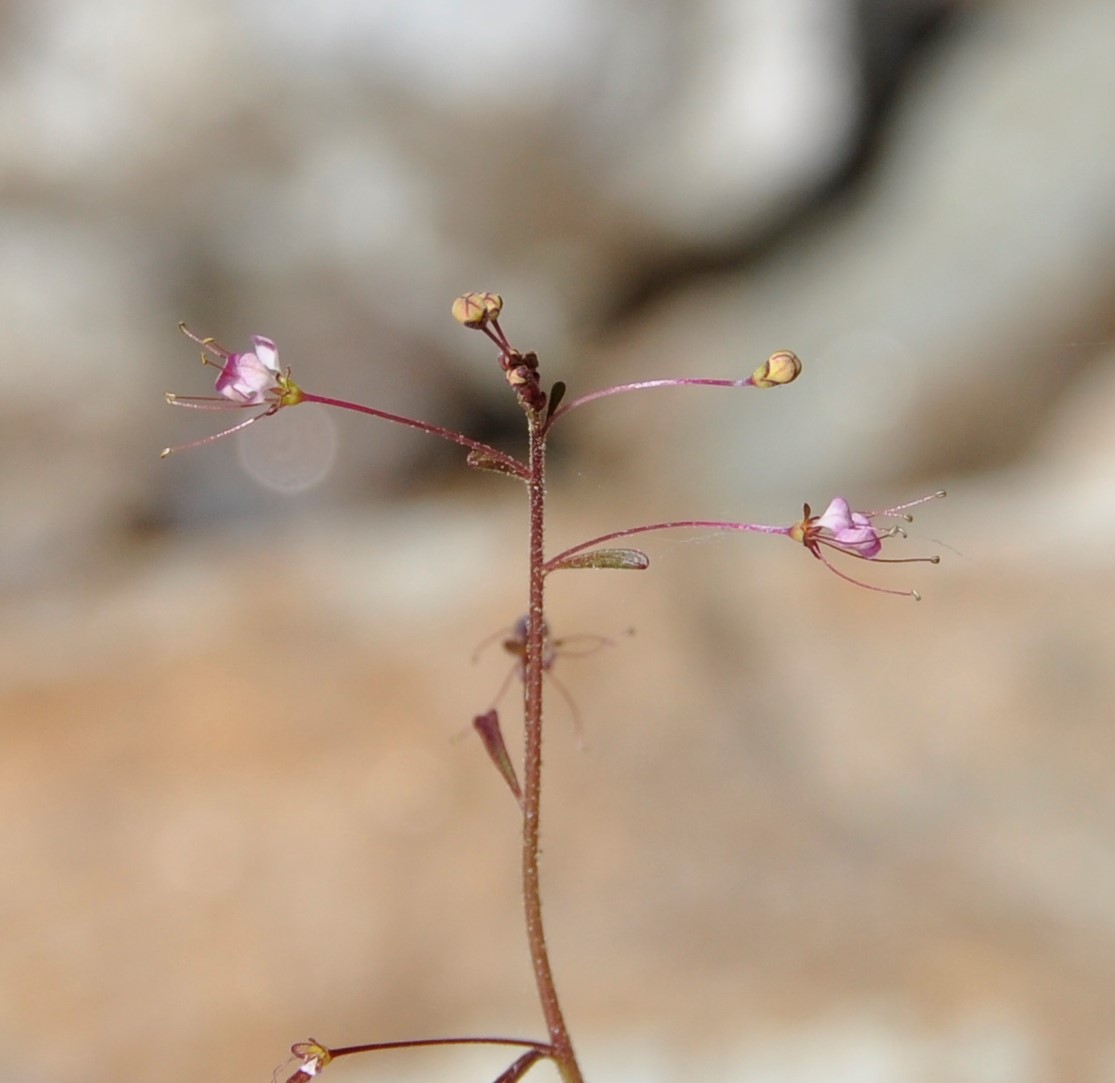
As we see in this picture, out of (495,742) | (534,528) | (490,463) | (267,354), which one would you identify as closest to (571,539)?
(495,742)

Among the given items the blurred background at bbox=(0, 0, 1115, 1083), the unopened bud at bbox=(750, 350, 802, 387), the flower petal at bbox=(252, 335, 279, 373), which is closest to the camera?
the unopened bud at bbox=(750, 350, 802, 387)

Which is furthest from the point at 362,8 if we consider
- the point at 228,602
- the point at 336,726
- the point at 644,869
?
the point at 644,869

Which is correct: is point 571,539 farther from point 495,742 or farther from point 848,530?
point 848,530

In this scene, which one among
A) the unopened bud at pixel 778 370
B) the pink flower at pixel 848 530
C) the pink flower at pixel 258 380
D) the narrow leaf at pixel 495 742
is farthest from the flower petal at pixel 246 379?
the pink flower at pixel 848 530

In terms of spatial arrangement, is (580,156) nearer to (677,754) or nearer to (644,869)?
(677,754)

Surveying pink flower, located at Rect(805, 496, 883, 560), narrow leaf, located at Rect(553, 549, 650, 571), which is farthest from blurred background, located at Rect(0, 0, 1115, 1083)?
narrow leaf, located at Rect(553, 549, 650, 571)

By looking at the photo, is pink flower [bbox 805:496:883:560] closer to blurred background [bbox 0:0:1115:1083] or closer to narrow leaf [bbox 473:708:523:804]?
narrow leaf [bbox 473:708:523:804]
